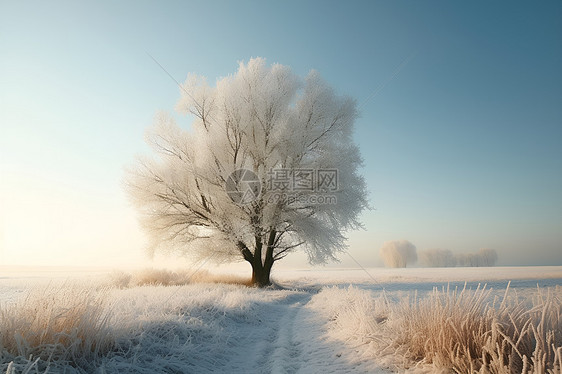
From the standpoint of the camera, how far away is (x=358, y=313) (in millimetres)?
4852

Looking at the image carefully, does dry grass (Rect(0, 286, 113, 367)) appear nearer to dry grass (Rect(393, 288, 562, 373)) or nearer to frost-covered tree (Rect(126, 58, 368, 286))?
dry grass (Rect(393, 288, 562, 373))

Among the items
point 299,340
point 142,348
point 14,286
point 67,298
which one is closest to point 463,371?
point 299,340

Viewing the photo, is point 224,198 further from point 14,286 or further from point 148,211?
point 14,286

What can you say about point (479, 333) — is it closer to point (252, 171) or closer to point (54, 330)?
point (54, 330)

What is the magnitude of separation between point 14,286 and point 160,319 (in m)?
10.7

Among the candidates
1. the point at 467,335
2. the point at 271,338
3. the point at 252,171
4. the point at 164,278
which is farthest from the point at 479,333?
the point at 164,278

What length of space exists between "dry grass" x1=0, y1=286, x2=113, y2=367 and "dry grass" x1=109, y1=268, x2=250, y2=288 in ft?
39.6

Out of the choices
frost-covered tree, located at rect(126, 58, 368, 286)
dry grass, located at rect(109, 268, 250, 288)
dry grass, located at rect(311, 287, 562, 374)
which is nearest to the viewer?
dry grass, located at rect(311, 287, 562, 374)

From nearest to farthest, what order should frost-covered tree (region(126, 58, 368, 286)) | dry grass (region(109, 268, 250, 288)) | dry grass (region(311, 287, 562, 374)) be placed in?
dry grass (region(311, 287, 562, 374))
frost-covered tree (region(126, 58, 368, 286))
dry grass (region(109, 268, 250, 288))

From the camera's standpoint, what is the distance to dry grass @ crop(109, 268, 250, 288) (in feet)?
48.6

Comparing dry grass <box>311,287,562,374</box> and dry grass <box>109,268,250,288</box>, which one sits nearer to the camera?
dry grass <box>311,287,562,374</box>

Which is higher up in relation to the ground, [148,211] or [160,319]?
[148,211]

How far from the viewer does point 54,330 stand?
118 inches

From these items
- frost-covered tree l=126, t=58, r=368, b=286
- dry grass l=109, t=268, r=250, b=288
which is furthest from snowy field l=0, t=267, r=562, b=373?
dry grass l=109, t=268, r=250, b=288
